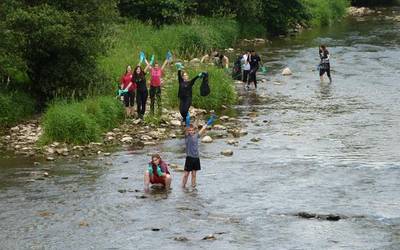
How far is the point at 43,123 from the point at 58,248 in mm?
10786

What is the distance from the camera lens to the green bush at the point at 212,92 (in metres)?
32.3

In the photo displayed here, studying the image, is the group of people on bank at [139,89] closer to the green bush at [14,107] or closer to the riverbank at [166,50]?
the riverbank at [166,50]

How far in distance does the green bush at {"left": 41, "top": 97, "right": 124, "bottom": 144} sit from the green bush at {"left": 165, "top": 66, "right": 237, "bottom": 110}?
487cm

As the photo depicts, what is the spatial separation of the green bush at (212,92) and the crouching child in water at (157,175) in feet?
37.2

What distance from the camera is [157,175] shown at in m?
20.6

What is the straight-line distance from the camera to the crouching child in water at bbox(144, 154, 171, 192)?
20.5m

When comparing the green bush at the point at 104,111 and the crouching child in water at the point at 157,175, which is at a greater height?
the green bush at the point at 104,111

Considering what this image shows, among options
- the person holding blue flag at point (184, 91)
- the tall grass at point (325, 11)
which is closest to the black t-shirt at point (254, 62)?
the person holding blue flag at point (184, 91)

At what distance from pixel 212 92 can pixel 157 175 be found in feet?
42.3

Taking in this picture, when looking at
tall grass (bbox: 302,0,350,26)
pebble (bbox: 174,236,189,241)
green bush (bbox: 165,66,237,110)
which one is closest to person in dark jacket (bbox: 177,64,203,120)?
green bush (bbox: 165,66,237,110)

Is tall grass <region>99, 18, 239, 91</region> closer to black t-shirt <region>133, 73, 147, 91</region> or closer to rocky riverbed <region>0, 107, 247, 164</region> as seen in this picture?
black t-shirt <region>133, 73, 147, 91</region>

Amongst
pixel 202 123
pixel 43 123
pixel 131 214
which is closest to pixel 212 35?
pixel 202 123

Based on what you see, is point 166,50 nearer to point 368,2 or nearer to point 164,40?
point 164,40

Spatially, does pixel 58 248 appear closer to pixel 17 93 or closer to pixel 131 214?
pixel 131 214
